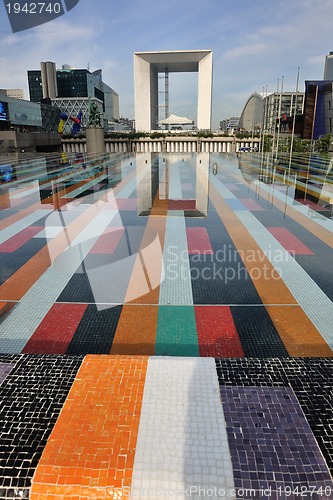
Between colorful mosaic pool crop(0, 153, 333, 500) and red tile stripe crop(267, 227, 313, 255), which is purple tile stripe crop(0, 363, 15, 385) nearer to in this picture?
colorful mosaic pool crop(0, 153, 333, 500)

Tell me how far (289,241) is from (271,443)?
6.79 meters

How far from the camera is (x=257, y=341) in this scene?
4418mm

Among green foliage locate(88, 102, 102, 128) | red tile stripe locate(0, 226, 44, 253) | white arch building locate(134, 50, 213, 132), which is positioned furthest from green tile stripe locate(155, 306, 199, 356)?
white arch building locate(134, 50, 213, 132)

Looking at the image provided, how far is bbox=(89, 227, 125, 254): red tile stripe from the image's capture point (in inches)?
307

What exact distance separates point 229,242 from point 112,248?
2.78 metres

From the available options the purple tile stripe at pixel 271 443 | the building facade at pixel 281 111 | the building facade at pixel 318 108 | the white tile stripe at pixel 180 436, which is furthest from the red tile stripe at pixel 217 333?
the building facade at pixel 281 111

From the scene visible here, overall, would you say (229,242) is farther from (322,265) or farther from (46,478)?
(46,478)

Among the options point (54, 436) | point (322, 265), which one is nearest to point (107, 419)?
point (54, 436)

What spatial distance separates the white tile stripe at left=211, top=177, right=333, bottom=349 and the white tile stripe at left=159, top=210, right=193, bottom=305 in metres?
1.74

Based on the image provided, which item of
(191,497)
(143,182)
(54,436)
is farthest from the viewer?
(143,182)

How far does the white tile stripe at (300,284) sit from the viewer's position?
4.89m

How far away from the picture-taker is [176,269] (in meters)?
6.67

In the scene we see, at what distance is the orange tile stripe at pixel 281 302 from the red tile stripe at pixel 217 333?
0.63m

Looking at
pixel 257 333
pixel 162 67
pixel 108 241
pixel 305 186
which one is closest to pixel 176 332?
pixel 257 333
